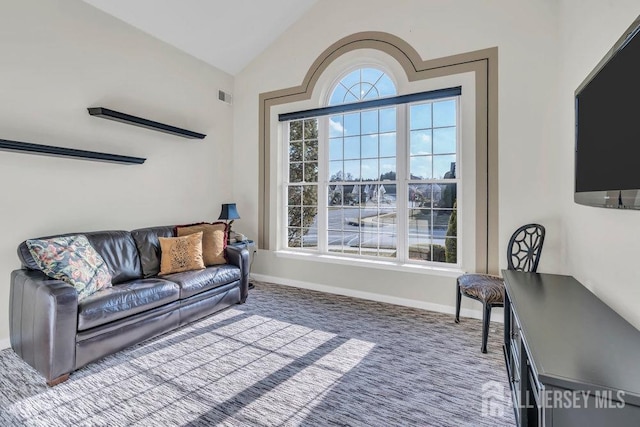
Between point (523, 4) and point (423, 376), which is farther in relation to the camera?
point (523, 4)

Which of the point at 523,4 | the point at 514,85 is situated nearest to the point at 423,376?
the point at 514,85

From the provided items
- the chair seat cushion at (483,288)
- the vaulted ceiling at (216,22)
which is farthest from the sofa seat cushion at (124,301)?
the vaulted ceiling at (216,22)

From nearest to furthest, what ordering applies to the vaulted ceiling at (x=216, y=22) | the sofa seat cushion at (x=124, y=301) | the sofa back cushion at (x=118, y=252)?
1. the sofa seat cushion at (x=124, y=301)
2. the sofa back cushion at (x=118, y=252)
3. the vaulted ceiling at (x=216, y=22)

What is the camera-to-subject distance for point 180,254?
3336 mm

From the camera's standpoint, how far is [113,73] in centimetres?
333

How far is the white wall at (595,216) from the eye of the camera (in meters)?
1.50

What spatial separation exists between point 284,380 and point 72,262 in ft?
6.23

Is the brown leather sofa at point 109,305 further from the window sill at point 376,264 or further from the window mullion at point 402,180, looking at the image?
the window mullion at point 402,180

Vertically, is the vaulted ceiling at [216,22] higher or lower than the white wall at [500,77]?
higher

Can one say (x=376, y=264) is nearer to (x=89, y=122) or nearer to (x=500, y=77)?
(x=500, y=77)

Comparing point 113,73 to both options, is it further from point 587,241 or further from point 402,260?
point 587,241

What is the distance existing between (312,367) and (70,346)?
67.2 inches

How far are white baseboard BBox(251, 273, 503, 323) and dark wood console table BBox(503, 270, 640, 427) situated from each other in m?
1.57

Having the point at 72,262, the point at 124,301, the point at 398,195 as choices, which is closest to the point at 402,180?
the point at 398,195
